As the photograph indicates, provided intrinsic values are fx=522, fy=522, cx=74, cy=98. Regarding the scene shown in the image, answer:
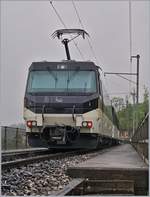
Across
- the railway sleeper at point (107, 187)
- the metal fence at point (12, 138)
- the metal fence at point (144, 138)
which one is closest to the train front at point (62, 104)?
the metal fence at point (144, 138)

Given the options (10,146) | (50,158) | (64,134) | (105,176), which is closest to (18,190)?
(105,176)

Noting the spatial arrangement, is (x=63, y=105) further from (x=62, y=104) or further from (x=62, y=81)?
(x=62, y=81)

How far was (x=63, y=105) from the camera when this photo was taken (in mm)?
13922

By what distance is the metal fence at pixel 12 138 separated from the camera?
2062 centimetres

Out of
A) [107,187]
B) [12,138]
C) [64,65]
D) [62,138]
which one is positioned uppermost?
[64,65]

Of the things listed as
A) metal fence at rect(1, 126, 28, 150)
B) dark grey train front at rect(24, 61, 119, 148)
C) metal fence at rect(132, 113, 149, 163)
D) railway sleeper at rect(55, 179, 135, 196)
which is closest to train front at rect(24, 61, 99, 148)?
dark grey train front at rect(24, 61, 119, 148)

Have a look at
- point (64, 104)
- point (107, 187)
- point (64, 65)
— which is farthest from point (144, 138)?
point (64, 65)

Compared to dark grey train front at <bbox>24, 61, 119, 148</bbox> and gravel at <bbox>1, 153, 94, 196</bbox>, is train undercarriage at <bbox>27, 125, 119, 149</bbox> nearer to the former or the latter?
dark grey train front at <bbox>24, 61, 119, 148</bbox>

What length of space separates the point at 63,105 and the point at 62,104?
1.5 inches

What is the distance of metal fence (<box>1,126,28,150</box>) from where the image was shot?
20625mm

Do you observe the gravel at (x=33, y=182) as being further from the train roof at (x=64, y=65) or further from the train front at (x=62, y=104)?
the train roof at (x=64, y=65)

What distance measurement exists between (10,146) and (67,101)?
8.93 meters

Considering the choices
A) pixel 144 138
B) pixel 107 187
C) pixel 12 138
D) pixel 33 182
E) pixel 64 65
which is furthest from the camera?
pixel 12 138

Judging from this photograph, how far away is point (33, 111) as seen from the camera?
45.9 ft
